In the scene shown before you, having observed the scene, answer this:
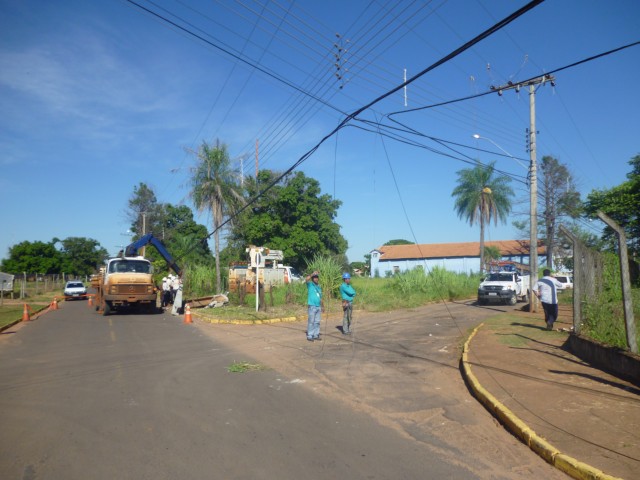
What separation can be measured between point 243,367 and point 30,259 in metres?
53.6

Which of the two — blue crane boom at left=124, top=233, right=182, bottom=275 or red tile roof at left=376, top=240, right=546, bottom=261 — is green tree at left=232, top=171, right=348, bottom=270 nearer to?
blue crane boom at left=124, top=233, right=182, bottom=275

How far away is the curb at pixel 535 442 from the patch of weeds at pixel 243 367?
13.4 ft

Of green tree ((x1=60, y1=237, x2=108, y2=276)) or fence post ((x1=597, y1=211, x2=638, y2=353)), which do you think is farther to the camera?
green tree ((x1=60, y1=237, x2=108, y2=276))

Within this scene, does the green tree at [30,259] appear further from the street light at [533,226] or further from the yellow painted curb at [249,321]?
the street light at [533,226]

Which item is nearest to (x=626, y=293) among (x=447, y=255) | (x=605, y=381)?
(x=605, y=381)

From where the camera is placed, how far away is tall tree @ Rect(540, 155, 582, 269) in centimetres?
4741

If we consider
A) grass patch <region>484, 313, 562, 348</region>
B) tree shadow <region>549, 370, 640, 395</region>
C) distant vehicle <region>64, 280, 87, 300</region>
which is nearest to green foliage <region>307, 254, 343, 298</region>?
grass patch <region>484, 313, 562, 348</region>

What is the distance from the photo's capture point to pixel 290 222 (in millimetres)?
46188

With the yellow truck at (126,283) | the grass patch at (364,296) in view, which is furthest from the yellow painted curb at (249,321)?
the yellow truck at (126,283)

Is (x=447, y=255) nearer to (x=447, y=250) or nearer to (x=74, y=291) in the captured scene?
(x=447, y=250)

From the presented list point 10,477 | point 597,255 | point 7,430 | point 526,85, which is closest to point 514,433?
point 10,477

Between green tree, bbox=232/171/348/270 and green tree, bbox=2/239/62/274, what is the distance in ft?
80.0

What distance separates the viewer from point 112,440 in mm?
5285

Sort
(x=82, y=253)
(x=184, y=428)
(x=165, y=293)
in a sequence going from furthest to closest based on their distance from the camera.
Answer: (x=82, y=253) < (x=165, y=293) < (x=184, y=428)
